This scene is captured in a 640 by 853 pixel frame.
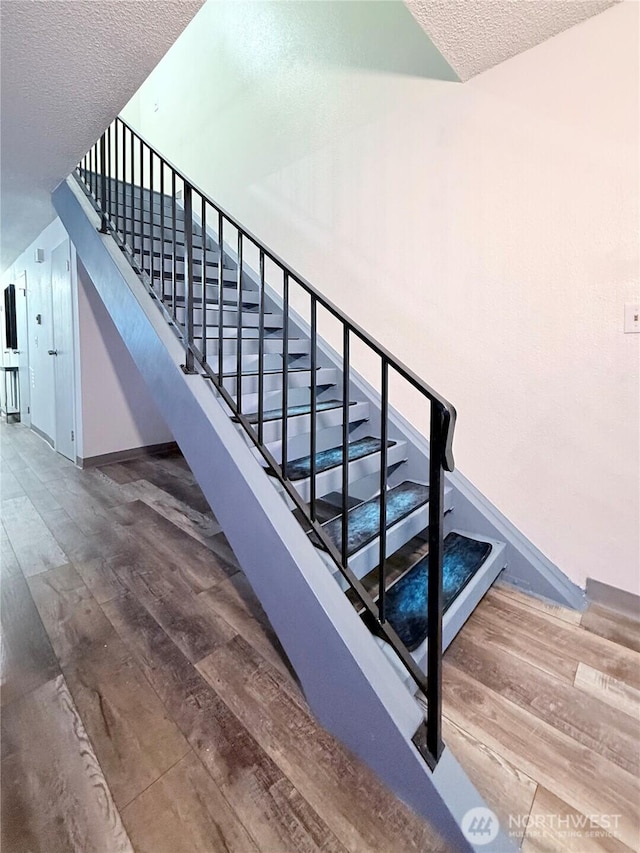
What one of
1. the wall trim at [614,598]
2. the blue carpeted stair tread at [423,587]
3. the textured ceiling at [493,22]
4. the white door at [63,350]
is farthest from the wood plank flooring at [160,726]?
the textured ceiling at [493,22]

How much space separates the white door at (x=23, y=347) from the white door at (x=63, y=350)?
1281 millimetres

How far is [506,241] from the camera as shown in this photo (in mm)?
1728

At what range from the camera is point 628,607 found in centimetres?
154

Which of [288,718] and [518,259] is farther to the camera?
[518,259]

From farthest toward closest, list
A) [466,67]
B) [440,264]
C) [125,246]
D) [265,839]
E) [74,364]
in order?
[74,364] → [125,246] → [440,264] → [466,67] → [265,839]

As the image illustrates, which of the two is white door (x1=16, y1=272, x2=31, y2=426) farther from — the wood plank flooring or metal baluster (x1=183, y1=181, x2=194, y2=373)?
metal baluster (x1=183, y1=181, x2=194, y2=373)

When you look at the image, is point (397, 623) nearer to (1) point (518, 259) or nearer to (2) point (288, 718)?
(2) point (288, 718)

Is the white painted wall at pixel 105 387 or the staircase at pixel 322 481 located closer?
the staircase at pixel 322 481

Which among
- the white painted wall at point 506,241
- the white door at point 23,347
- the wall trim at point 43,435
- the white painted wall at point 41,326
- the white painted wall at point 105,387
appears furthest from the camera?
the white door at point 23,347

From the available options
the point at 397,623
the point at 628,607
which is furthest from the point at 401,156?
the point at 628,607

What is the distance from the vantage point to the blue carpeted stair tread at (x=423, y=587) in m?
1.22

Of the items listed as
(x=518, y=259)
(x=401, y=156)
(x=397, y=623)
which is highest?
(x=401, y=156)

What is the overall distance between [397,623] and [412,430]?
3.67 feet
